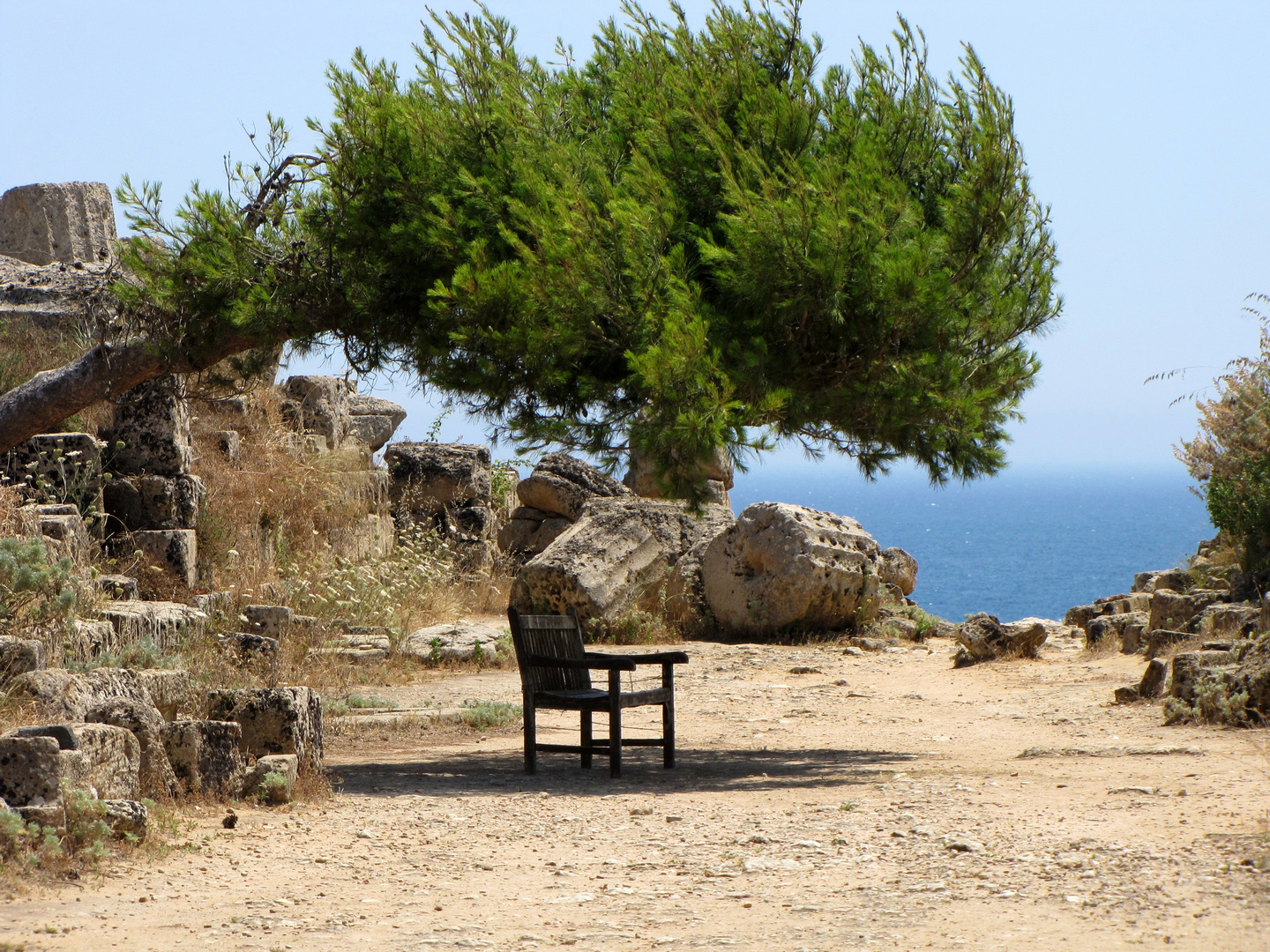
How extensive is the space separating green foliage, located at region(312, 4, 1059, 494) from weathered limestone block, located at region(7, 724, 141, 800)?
2.96 m

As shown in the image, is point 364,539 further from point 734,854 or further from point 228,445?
point 734,854

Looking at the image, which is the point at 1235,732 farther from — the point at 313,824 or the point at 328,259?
the point at 328,259

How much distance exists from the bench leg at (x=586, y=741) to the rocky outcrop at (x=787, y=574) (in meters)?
6.72

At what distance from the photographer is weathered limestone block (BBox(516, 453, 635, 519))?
17.5 m

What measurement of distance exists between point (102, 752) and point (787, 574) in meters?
9.71

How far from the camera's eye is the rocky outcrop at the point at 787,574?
561 inches

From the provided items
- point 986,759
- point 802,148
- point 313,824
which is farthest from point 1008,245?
point 313,824

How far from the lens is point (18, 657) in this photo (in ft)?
21.8

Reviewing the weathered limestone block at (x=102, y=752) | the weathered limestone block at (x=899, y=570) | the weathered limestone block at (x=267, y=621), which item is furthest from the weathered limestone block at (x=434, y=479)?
the weathered limestone block at (x=102, y=752)

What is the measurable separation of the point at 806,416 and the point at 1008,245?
1917 mm

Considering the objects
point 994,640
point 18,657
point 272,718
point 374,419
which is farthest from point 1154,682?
point 374,419

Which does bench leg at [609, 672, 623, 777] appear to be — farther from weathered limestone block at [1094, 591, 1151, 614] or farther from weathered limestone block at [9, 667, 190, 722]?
weathered limestone block at [1094, 591, 1151, 614]

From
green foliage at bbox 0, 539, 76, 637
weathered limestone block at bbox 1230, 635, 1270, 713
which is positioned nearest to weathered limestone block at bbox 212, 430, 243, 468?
green foliage at bbox 0, 539, 76, 637

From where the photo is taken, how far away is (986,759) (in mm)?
7871
